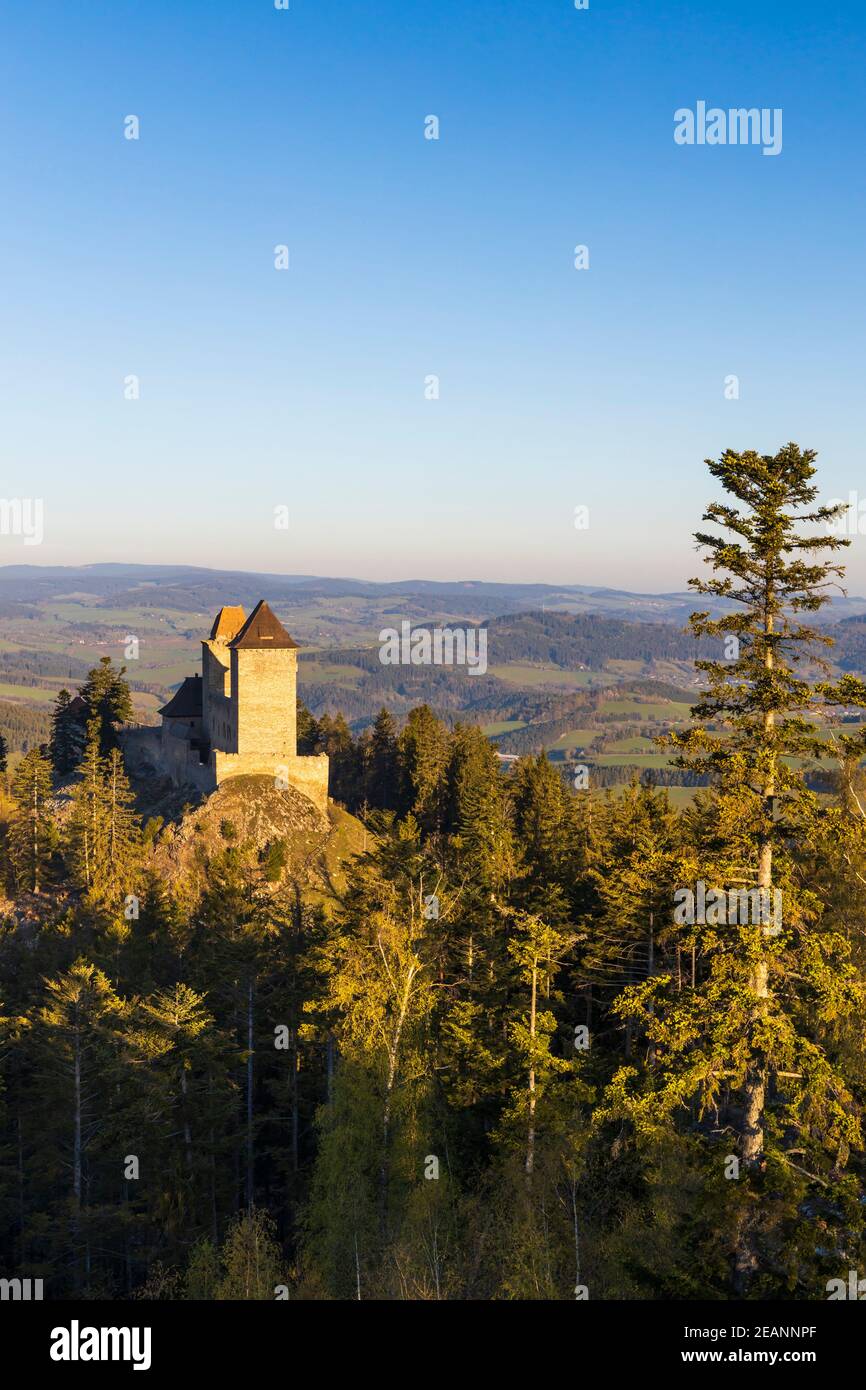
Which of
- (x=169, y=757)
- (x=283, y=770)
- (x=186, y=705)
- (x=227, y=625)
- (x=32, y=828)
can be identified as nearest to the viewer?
(x=32, y=828)

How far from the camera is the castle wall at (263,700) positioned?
204 ft

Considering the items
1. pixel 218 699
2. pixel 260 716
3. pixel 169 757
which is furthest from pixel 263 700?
pixel 169 757

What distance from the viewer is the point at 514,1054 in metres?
25.2

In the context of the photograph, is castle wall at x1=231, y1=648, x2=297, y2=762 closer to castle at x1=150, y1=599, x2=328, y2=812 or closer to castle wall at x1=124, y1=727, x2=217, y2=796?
castle at x1=150, y1=599, x2=328, y2=812

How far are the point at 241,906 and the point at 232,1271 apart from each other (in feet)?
55.9

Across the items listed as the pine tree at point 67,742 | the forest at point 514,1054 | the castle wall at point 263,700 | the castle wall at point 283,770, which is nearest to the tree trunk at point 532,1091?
the forest at point 514,1054

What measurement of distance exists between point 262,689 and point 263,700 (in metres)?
0.68

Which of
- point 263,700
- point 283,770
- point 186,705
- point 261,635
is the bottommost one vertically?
point 283,770

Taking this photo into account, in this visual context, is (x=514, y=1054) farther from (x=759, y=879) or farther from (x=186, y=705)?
(x=186, y=705)

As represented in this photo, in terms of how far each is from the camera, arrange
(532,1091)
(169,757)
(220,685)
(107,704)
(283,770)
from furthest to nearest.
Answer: (107,704) < (169,757) < (220,685) < (283,770) < (532,1091)

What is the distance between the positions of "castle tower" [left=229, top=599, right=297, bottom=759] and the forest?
16.7 m

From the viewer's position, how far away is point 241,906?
39.5 metres

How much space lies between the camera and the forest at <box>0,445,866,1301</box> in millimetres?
17219
